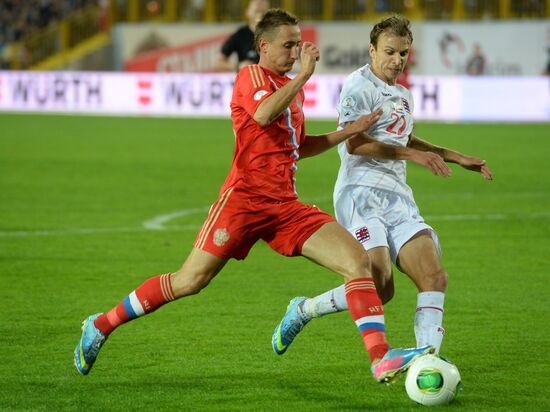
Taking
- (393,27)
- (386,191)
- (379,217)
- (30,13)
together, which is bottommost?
(30,13)

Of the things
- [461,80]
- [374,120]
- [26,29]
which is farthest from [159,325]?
[26,29]

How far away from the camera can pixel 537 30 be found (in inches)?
1293

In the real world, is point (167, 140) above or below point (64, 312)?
below

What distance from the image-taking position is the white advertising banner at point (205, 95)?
Result: 27.4 meters

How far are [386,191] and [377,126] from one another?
0.36m

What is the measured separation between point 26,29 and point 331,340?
35.6 m

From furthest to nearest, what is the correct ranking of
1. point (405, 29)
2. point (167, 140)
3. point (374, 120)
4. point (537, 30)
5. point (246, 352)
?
point (537, 30) < point (167, 140) < point (246, 352) < point (405, 29) < point (374, 120)

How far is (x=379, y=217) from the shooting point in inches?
238

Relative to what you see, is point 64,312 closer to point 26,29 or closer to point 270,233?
point 270,233

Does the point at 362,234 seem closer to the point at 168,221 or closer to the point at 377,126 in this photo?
the point at 377,126

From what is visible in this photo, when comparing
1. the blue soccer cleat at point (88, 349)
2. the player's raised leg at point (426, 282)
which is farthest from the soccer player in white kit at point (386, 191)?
the blue soccer cleat at point (88, 349)

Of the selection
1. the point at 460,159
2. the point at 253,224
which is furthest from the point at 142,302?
the point at 460,159

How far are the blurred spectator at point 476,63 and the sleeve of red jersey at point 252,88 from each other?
2775 cm

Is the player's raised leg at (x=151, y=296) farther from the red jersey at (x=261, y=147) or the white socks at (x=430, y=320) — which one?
the white socks at (x=430, y=320)
